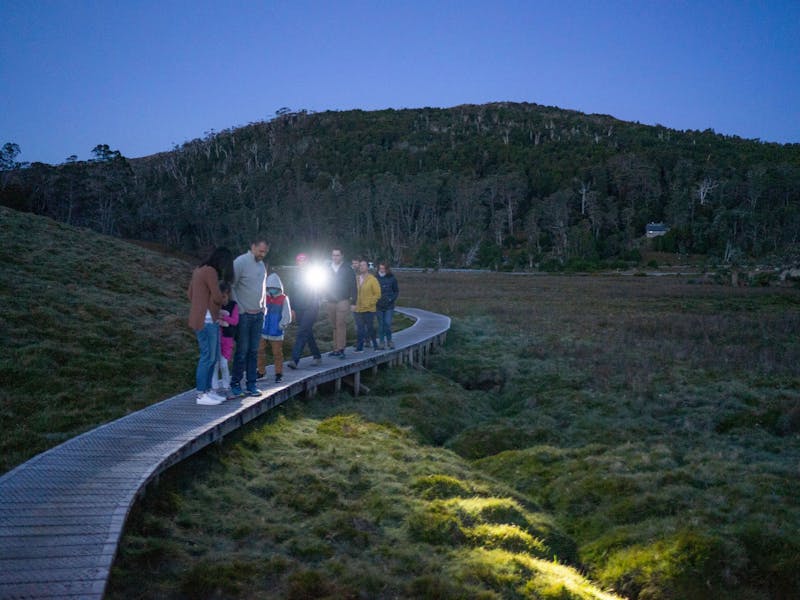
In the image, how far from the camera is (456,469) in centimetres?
930

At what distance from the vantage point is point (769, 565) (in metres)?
6.79

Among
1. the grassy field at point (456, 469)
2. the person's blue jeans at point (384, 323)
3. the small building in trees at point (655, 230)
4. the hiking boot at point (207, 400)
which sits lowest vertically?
the grassy field at point (456, 469)

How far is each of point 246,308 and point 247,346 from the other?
64cm

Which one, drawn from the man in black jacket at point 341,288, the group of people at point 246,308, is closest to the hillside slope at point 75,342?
the group of people at point 246,308

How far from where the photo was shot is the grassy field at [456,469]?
240 inches

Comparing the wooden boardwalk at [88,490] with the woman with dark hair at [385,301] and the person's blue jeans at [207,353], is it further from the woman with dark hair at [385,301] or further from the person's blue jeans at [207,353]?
the woman with dark hair at [385,301]

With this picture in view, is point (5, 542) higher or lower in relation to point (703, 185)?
lower

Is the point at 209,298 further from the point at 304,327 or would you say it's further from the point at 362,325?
the point at 362,325

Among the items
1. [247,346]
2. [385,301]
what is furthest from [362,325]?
[247,346]

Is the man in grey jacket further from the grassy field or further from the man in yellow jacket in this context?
the man in yellow jacket

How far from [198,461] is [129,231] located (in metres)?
89.4

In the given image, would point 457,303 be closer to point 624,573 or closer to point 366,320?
point 366,320

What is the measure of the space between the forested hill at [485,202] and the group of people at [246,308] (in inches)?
1949

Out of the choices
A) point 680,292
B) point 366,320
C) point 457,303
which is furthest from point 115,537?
point 680,292
